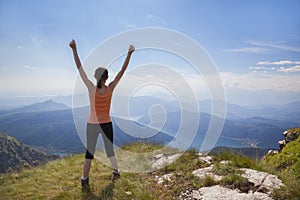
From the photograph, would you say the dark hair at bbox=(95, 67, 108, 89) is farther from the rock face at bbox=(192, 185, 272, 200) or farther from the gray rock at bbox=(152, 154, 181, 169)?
the rock face at bbox=(192, 185, 272, 200)

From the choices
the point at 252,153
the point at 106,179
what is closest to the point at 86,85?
the point at 106,179

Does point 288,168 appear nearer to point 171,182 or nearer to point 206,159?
point 206,159

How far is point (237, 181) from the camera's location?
479cm

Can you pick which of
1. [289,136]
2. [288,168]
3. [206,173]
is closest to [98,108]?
[206,173]

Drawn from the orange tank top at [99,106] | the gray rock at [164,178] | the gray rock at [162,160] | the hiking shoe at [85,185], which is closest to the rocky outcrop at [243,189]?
the gray rock at [164,178]

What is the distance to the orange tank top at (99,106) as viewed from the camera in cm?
527

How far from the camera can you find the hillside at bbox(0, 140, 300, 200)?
4574 millimetres

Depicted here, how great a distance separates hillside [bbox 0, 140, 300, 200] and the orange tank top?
5.79ft

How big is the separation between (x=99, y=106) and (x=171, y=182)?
9.22 ft

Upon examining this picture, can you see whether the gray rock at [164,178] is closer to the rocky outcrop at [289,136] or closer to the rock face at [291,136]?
the rocky outcrop at [289,136]

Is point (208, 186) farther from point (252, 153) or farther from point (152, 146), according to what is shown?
point (152, 146)

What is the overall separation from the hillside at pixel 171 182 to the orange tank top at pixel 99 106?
1763 mm

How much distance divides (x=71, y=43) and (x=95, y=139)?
100 inches

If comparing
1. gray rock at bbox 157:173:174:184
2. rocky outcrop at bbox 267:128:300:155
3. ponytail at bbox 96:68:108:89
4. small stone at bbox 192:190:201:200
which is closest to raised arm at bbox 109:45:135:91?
ponytail at bbox 96:68:108:89
